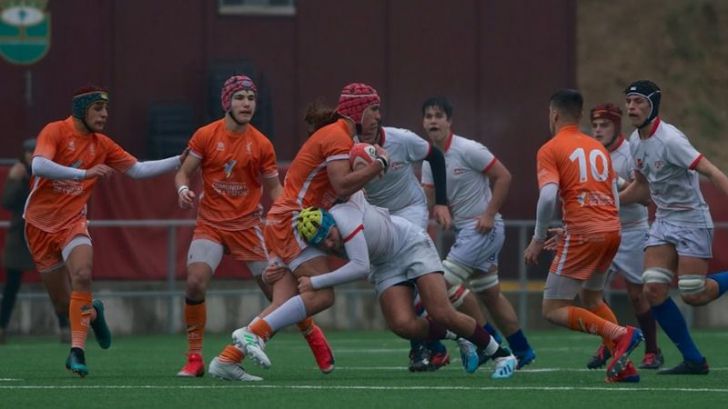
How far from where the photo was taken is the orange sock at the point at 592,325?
41.5ft

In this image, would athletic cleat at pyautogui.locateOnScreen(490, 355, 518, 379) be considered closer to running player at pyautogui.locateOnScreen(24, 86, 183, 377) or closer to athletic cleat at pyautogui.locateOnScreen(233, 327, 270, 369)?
athletic cleat at pyautogui.locateOnScreen(233, 327, 270, 369)

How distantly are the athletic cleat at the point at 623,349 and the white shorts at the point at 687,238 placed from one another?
1475mm

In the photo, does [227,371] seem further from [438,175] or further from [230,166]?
[438,175]

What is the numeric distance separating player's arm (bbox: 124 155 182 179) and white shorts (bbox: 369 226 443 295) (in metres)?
2.05

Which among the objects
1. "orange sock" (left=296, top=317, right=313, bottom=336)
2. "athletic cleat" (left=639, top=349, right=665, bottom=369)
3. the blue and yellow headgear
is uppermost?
the blue and yellow headgear

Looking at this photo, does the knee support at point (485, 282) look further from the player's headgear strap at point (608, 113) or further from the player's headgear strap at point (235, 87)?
the player's headgear strap at point (235, 87)

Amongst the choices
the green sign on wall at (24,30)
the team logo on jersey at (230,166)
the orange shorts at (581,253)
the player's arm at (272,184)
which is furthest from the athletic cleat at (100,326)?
the green sign on wall at (24,30)

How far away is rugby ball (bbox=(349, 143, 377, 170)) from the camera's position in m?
12.7

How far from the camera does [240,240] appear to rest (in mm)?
14117

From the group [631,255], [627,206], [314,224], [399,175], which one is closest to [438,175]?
[399,175]

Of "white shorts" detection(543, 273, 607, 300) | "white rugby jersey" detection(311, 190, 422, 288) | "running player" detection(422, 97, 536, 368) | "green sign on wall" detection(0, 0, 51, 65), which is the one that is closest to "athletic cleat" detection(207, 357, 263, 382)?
"white rugby jersey" detection(311, 190, 422, 288)

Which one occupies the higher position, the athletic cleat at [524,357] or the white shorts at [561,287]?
the white shorts at [561,287]

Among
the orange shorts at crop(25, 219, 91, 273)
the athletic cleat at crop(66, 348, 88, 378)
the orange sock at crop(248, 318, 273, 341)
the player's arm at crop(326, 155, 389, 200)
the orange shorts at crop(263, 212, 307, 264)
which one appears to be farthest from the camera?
the orange shorts at crop(25, 219, 91, 273)

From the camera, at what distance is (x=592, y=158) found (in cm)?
1310
